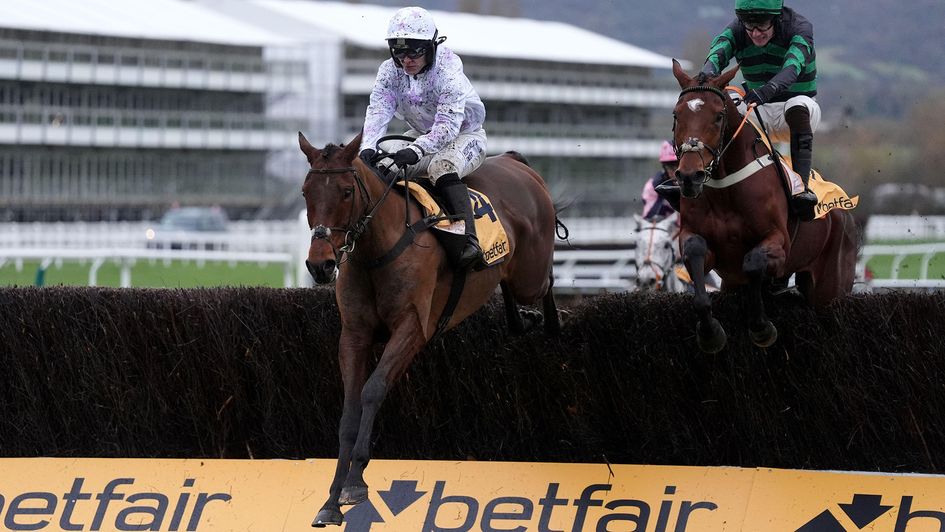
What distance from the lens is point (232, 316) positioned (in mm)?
7359

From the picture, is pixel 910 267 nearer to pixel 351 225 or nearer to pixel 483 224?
pixel 483 224

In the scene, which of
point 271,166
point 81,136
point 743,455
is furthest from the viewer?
point 271,166

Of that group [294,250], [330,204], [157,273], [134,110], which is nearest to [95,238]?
[157,273]

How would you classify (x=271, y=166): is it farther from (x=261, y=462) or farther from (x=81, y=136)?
(x=261, y=462)

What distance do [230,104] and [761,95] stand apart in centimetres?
4614

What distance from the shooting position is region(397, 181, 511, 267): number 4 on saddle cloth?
646 cm

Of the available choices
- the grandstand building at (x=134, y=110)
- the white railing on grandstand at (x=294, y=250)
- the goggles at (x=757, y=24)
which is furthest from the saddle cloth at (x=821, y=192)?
the grandstand building at (x=134, y=110)

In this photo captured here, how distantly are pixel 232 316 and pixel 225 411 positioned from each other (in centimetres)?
50

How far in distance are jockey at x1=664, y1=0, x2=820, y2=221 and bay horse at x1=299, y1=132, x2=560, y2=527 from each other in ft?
4.70

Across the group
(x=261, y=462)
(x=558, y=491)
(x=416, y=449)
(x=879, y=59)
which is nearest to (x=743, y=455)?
(x=558, y=491)

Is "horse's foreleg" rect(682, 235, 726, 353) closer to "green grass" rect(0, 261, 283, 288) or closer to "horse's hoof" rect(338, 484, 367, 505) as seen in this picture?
"horse's hoof" rect(338, 484, 367, 505)

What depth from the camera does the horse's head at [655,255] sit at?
1048 cm

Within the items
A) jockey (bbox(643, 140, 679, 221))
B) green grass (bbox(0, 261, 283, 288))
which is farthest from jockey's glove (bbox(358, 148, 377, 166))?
green grass (bbox(0, 261, 283, 288))

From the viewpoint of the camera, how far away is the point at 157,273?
2361 centimetres
